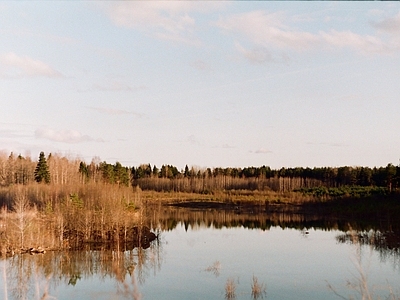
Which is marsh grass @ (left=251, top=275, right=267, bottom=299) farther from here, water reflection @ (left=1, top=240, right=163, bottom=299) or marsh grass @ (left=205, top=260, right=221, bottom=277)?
water reflection @ (left=1, top=240, right=163, bottom=299)

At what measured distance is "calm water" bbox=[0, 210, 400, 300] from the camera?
14836mm

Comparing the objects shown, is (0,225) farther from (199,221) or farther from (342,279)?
(199,221)

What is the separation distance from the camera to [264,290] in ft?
49.0

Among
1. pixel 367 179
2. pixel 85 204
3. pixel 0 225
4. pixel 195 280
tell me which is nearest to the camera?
pixel 195 280

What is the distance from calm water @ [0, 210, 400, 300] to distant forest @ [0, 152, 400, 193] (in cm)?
3799

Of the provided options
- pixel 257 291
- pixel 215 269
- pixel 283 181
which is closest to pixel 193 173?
pixel 283 181

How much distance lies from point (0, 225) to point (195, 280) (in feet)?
36.1

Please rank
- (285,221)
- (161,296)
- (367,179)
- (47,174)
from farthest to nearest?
(367,179), (47,174), (285,221), (161,296)

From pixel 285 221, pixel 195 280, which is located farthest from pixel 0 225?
pixel 285 221

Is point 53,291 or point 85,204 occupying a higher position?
point 85,204

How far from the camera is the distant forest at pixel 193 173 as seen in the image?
63.4 metres

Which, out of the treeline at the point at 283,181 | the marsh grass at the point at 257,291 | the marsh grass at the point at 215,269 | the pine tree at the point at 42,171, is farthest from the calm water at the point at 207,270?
the treeline at the point at 283,181

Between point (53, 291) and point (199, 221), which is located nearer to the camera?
point (53, 291)

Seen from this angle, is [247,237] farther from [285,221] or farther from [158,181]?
[158,181]
